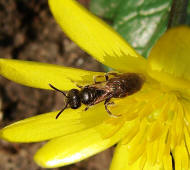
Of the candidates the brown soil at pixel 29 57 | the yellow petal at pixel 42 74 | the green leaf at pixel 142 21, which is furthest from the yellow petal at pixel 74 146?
the brown soil at pixel 29 57

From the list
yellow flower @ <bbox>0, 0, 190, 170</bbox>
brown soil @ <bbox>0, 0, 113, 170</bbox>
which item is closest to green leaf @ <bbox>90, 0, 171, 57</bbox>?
brown soil @ <bbox>0, 0, 113, 170</bbox>

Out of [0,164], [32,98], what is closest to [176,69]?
[32,98]

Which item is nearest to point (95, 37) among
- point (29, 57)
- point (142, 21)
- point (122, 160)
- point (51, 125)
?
point (51, 125)

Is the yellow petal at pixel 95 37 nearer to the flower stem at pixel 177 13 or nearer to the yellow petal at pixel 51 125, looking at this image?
the flower stem at pixel 177 13

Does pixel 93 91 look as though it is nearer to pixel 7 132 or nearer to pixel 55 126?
pixel 55 126

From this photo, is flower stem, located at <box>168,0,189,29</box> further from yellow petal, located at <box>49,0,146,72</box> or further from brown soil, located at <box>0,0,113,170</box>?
brown soil, located at <box>0,0,113,170</box>
